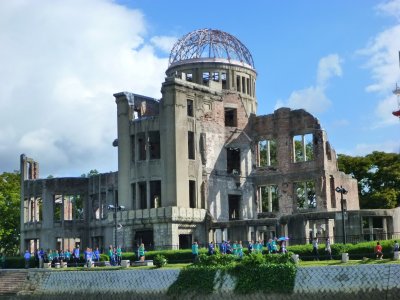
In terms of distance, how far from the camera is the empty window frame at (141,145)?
56.9m

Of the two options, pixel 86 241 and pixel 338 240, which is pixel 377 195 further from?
pixel 86 241

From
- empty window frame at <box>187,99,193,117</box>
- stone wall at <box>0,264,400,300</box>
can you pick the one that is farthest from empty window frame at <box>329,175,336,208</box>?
stone wall at <box>0,264,400,300</box>

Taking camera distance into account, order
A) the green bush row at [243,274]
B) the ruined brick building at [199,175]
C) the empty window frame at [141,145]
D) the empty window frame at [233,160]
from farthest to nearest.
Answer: the empty window frame at [233,160] → the empty window frame at [141,145] → the ruined brick building at [199,175] → the green bush row at [243,274]

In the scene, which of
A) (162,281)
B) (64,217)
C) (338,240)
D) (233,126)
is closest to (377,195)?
(233,126)

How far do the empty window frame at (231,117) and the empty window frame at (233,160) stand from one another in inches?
85.3

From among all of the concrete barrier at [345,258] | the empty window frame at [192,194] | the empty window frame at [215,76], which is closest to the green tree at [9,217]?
the empty window frame at [192,194]

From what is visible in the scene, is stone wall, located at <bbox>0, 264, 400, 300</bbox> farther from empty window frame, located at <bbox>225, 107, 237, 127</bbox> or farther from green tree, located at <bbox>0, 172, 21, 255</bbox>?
green tree, located at <bbox>0, 172, 21, 255</bbox>

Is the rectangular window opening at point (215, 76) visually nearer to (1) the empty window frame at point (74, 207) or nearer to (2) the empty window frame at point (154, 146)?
(2) the empty window frame at point (154, 146)

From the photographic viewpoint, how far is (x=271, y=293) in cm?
3262

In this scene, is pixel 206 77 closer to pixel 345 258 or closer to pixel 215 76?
pixel 215 76

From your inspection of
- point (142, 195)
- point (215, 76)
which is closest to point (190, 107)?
point (215, 76)

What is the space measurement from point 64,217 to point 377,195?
93.5ft

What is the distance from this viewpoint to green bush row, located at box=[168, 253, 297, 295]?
3259 cm

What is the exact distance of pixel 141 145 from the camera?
57688 mm
